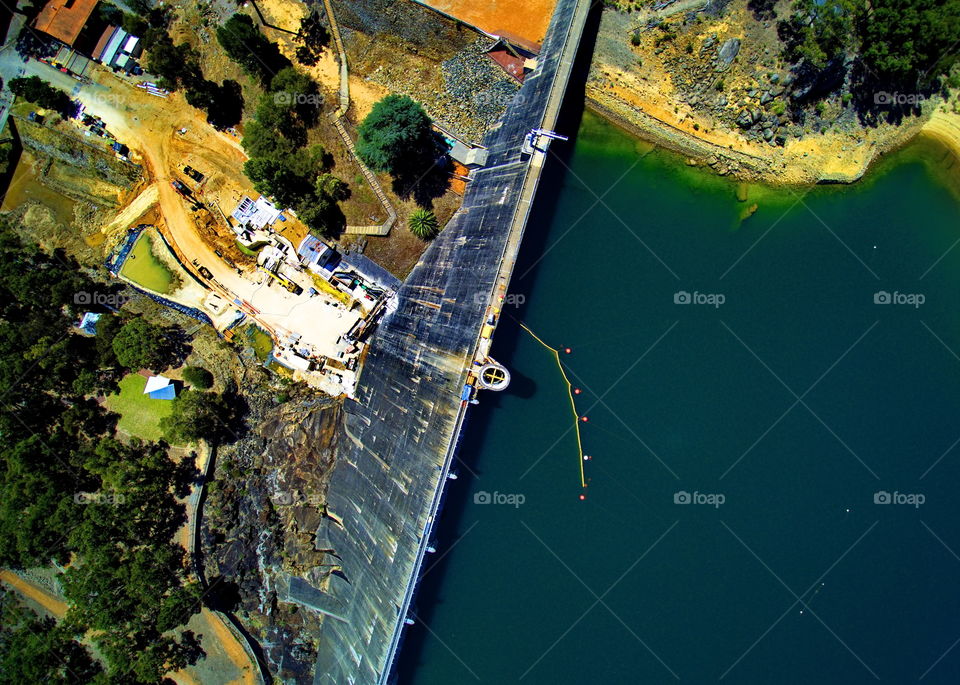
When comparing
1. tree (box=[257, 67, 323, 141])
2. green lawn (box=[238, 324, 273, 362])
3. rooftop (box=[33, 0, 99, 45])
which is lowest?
green lawn (box=[238, 324, 273, 362])

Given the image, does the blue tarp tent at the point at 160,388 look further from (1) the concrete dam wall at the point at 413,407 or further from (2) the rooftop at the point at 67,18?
(2) the rooftop at the point at 67,18

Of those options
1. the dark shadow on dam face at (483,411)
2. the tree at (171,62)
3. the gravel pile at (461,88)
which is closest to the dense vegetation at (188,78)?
the tree at (171,62)

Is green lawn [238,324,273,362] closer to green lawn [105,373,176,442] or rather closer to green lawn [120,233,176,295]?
green lawn [120,233,176,295]

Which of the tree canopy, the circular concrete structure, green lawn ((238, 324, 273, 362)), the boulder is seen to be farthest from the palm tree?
the boulder

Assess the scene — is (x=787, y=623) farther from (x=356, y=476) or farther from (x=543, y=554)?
(x=356, y=476)

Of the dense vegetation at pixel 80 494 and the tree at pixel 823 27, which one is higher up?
the tree at pixel 823 27

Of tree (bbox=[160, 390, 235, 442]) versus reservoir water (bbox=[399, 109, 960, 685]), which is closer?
tree (bbox=[160, 390, 235, 442])

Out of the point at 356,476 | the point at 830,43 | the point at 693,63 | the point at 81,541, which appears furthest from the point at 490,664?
the point at 830,43
